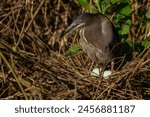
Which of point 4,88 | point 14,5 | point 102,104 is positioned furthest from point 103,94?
point 14,5

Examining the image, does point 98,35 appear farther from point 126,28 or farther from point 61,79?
point 61,79

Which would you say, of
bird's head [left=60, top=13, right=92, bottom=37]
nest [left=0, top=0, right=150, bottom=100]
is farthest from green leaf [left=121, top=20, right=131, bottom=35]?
bird's head [left=60, top=13, right=92, bottom=37]

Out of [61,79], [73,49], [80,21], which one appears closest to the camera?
[61,79]

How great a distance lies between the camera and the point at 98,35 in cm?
400

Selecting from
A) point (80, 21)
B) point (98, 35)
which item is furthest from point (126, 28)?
point (80, 21)

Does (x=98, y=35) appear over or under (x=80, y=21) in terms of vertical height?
under

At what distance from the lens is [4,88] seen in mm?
3920

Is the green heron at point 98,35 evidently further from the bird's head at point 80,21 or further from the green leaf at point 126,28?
the green leaf at point 126,28

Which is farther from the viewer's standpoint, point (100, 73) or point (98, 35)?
point (98, 35)

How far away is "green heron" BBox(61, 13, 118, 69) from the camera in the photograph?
3951 mm

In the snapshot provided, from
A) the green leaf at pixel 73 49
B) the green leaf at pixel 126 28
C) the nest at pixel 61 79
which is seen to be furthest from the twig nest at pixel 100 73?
the green leaf at pixel 126 28

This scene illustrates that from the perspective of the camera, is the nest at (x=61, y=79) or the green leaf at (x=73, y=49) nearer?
the nest at (x=61, y=79)

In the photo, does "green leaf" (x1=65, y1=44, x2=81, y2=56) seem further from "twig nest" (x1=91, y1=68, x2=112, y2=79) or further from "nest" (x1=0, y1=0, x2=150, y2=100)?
"twig nest" (x1=91, y1=68, x2=112, y2=79)

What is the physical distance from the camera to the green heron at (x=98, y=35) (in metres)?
3.95
